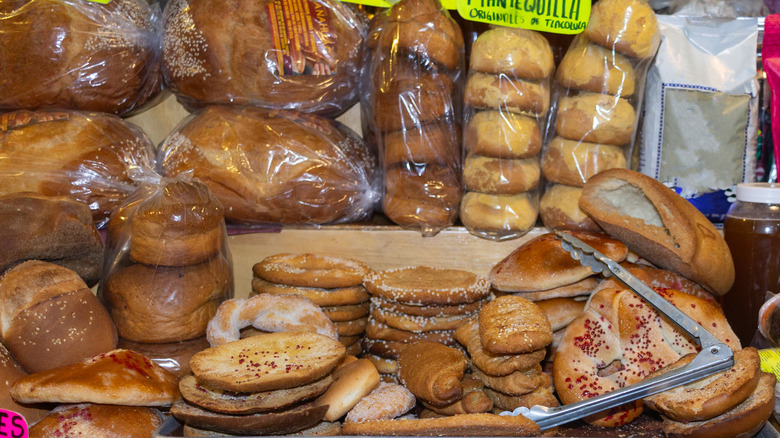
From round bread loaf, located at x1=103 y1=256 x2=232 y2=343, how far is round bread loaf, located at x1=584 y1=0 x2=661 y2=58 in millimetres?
1256

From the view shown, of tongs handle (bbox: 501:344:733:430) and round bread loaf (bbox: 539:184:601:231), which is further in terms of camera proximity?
round bread loaf (bbox: 539:184:601:231)

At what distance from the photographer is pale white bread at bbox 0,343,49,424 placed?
123 cm

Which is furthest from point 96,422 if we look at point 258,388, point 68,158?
point 68,158

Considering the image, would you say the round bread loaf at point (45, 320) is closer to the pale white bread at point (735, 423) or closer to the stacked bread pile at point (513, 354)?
the stacked bread pile at point (513, 354)

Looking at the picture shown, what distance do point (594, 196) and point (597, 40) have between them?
1.58ft

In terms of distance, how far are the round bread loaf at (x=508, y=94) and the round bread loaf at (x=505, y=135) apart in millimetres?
25

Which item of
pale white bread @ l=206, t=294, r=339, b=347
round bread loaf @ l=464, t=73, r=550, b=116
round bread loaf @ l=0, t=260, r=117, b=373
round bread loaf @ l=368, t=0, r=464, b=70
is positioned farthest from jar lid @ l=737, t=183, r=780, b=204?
round bread loaf @ l=0, t=260, r=117, b=373

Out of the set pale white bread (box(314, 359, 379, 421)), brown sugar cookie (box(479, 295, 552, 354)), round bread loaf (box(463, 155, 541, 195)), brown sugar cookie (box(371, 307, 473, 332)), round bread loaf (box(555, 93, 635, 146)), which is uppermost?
round bread loaf (box(555, 93, 635, 146))

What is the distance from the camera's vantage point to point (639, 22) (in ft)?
5.42

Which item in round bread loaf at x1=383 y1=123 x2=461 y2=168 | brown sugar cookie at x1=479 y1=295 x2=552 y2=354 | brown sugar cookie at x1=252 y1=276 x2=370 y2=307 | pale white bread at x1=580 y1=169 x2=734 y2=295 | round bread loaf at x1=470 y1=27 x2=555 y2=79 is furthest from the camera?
round bread loaf at x1=383 y1=123 x2=461 y2=168

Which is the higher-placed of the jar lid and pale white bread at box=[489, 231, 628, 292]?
the jar lid

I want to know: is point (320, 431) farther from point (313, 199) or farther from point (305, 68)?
point (305, 68)

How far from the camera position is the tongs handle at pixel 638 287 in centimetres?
115

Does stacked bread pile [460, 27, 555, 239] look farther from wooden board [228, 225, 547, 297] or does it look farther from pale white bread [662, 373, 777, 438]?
pale white bread [662, 373, 777, 438]
